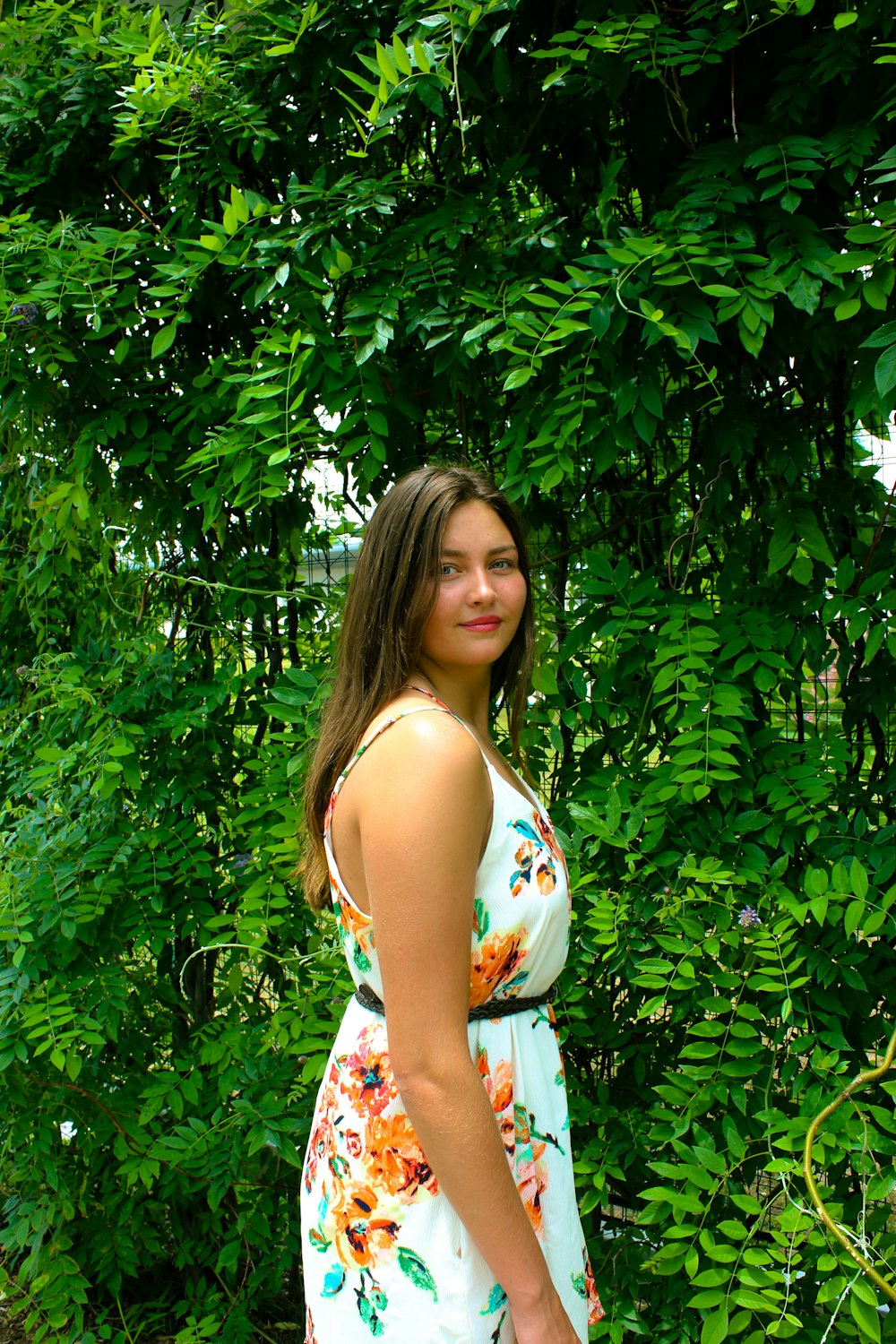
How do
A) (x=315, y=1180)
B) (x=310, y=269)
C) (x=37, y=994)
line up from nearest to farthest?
1. (x=315, y=1180)
2. (x=310, y=269)
3. (x=37, y=994)

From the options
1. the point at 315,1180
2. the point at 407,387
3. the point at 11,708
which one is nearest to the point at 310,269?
the point at 407,387

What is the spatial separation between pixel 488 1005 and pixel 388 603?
1.59 feet

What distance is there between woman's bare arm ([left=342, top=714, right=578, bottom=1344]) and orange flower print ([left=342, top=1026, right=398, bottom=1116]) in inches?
5.8

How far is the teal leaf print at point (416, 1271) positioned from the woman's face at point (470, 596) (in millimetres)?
668

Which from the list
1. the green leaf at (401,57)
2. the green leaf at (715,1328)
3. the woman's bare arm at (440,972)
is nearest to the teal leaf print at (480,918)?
the woman's bare arm at (440,972)

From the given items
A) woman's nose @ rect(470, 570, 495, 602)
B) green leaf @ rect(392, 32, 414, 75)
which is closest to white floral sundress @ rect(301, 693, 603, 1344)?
woman's nose @ rect(470, 570, 495, 602)

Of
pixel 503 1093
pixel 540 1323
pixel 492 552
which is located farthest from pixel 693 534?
pixel 540 1323

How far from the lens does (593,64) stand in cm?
174

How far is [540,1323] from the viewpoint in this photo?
115 centimetres

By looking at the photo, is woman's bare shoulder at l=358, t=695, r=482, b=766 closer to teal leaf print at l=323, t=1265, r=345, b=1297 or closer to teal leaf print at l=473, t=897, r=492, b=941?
teal leaf print at l=473, t=897, r=492, b=941

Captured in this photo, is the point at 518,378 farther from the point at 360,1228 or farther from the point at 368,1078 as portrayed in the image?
the point at 360,1228

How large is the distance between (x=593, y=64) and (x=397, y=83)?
1.02ft

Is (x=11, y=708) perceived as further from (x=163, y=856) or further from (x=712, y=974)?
(x=712, y=974)

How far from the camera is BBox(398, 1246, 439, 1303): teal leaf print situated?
3.95ft
